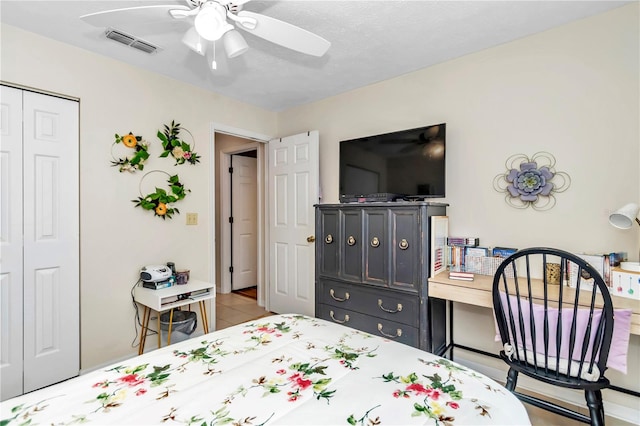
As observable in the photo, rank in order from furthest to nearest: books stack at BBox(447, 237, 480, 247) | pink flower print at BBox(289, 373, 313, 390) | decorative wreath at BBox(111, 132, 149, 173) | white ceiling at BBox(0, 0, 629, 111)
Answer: decorative wreath at BBox(111, 132, 149, 173), books stack at BBox(447, 237, 480, 247), white ceiling at BBox(0, 0, 629, 111), pink flower print at BBox(289, 373, 313, 390)

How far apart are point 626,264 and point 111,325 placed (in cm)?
352

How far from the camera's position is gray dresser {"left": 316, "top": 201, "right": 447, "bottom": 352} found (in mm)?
2166

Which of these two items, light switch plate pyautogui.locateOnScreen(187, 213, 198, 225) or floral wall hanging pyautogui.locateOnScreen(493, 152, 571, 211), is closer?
floral wall hanging pyautogui.locateOnScreen(493, 152, 571, 211)

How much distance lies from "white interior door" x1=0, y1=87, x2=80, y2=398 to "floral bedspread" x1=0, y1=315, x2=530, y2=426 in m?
1.62

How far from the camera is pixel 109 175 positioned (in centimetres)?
250

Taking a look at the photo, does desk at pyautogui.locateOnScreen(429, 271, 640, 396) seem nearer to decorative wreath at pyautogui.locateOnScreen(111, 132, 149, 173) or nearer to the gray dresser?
the gray dresser

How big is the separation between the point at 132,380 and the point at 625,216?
2436 mm

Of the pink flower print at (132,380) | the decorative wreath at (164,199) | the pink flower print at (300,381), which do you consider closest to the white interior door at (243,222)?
the decorative wreath at (164,199)

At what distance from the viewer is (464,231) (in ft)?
8.13

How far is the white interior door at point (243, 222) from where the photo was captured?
16.0 feet

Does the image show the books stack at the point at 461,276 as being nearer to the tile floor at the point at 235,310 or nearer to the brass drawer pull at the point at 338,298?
the brass drawer pull at the point at 338,298

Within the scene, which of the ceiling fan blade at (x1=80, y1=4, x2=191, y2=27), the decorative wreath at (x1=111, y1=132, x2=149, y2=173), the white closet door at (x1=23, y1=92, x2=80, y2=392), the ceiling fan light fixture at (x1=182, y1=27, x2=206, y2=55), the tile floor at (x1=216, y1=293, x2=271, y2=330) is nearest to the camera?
the ceiling fan blade at (x1=80, y1=4, x2=191, y2=27)

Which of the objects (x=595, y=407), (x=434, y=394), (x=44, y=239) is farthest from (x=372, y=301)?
(x=44, y=239)

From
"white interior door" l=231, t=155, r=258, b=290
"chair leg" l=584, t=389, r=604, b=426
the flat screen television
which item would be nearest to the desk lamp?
"chair leg" l=584, t=389, r=604, b=426
